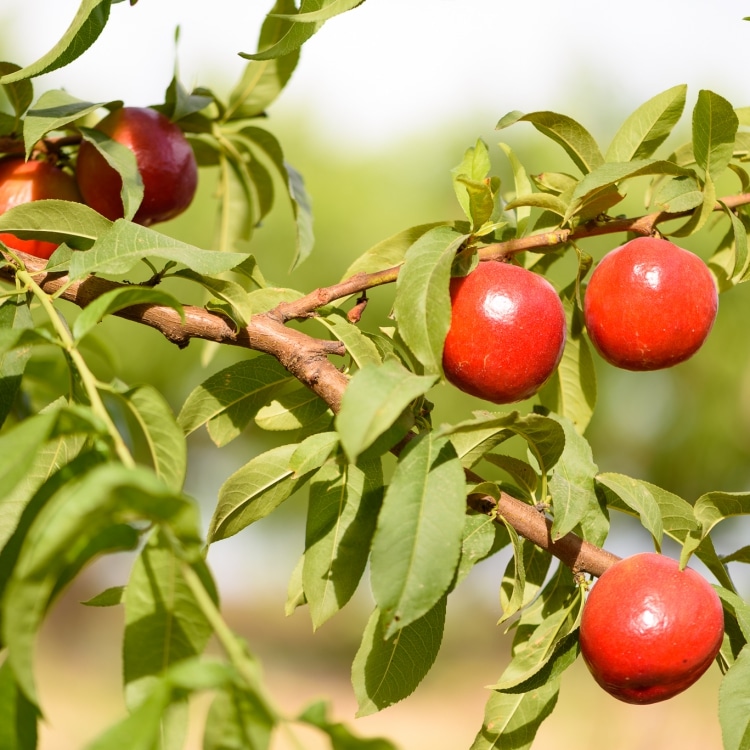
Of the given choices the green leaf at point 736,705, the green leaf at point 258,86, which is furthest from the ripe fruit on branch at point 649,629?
the green leaf at point 258,86

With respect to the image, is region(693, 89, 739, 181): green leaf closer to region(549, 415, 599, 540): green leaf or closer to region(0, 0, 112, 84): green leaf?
region(549, 415, 599, 540): green leaf

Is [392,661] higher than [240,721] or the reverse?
the reverse

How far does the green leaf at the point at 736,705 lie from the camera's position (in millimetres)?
433

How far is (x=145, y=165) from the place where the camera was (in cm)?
62

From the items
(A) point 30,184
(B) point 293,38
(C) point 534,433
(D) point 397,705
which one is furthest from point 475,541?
(D) point 397,705

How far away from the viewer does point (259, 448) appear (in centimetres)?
485

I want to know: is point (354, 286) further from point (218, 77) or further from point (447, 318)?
point (218, 77)

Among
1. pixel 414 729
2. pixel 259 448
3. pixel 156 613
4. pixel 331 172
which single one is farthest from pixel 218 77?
pixel 156 613

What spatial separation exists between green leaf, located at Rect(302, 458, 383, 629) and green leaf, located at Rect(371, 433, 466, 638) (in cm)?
9

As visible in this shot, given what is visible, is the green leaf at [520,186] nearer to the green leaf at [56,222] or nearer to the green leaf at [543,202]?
the green leaf at [543,202]

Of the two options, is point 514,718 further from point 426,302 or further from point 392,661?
point 426,302

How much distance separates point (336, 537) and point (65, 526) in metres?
0.23

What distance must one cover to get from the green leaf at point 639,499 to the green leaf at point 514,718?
11 cm

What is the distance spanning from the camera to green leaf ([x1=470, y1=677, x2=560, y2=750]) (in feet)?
1.67
